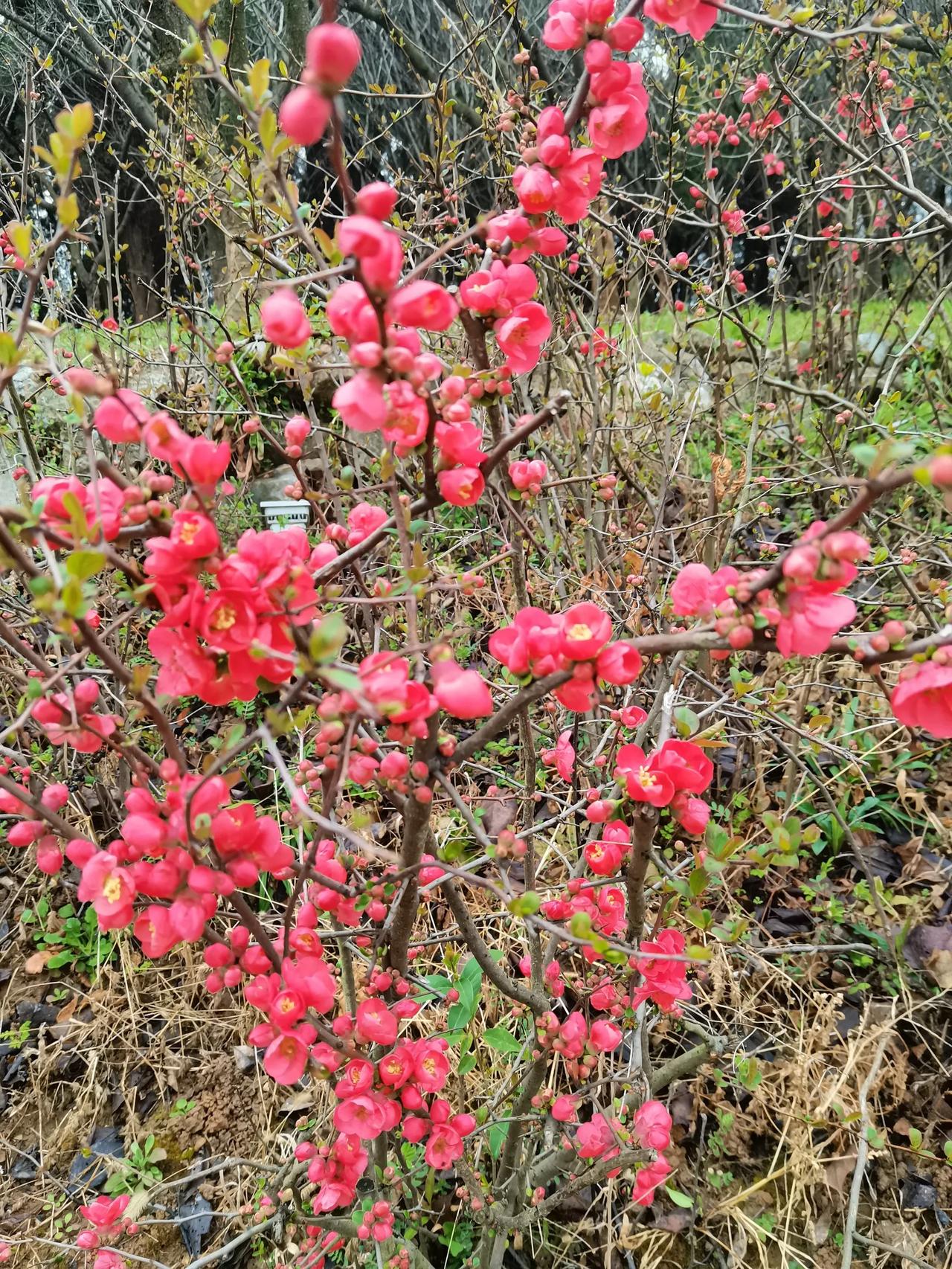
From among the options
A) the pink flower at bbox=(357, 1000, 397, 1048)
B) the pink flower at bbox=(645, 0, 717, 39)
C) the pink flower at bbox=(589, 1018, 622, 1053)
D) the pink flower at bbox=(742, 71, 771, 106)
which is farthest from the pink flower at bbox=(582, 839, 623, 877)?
the pink flower at bbox=(742, 71, 771, 106)

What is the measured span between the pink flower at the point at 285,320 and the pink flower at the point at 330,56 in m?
0.16

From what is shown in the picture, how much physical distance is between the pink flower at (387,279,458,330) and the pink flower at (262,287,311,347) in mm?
94

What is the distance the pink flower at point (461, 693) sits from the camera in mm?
713

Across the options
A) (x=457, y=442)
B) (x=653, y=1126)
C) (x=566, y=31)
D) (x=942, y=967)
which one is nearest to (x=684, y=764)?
(x=457, y=442)

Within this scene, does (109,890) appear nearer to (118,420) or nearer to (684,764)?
(118,420)

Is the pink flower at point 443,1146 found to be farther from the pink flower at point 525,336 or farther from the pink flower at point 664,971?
the pink flower at point 525,336

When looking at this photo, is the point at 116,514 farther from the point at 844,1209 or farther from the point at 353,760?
the point at 844,1209

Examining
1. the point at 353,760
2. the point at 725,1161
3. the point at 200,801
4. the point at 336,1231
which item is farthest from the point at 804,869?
the point at 200,801

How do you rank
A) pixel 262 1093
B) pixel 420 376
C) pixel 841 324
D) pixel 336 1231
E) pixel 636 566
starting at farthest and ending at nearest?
pixel 841 324 < pixel 636 566 < pixel 262 1093 < pixel 336 1231 < pixel 420 376

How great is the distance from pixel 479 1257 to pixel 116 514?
1.50m

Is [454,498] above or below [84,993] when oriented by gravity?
A: above

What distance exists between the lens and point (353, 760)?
927 mm

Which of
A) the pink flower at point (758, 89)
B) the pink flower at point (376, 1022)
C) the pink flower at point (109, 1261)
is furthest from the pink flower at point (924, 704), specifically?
the pink flower at point (758, 89)

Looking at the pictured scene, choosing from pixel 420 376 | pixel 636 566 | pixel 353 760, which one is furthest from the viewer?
pixel 636 566
